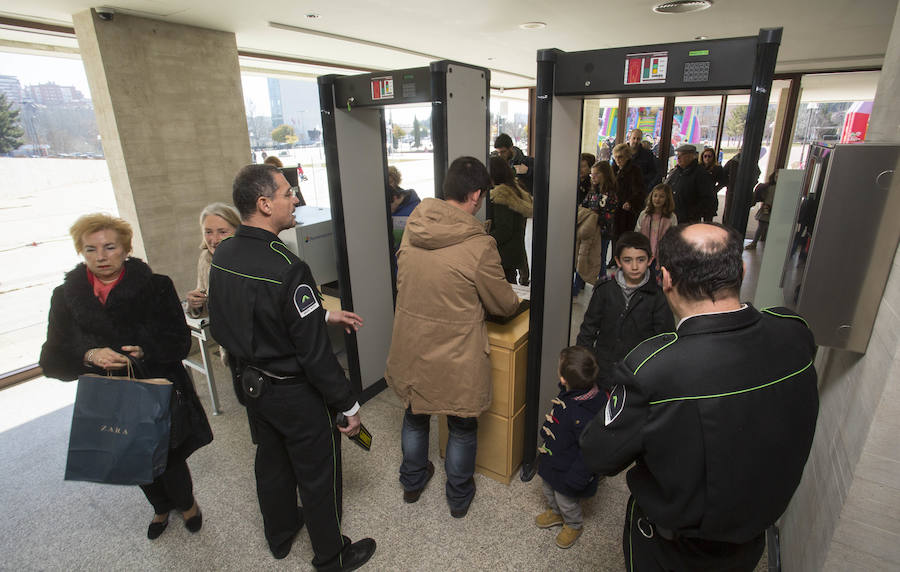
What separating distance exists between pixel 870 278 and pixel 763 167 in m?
9.32

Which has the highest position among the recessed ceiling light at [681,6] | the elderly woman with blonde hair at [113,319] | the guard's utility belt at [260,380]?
the recessed ceiling light at [681,6]

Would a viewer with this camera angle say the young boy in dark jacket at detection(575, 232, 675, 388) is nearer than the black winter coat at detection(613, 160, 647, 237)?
Yes

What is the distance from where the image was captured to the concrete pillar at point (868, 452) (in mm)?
1305

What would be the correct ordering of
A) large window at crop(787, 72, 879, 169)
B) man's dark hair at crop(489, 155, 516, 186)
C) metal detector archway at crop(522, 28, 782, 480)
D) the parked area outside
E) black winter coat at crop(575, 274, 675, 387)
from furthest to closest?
1. large window at crop(787, 72, 879, 169)
2. the parked area outside
3. man's dark hair at crop(489, 155, 516, 186)
4. black winter coat at crop(575, 274, 675, 387)
5. metal detector archway at crop(522, 28, 782, 480)

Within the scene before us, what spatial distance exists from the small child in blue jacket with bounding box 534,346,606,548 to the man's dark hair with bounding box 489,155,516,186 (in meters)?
2.10

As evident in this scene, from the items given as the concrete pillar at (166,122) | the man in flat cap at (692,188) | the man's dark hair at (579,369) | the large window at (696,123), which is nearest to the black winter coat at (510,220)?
the man's dark hair at (579,369)

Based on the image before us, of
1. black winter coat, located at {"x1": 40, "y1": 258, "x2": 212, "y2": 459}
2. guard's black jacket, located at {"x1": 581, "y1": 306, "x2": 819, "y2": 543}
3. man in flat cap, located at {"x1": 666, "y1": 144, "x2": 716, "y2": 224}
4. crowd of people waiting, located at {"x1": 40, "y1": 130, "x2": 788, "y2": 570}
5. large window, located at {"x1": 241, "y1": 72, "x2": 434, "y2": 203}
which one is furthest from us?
man in flat cap, located at {"x1": 666, "y1": 144, "x2": 716, "y2": 224}

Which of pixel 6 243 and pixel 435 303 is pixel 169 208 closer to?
pixel 6 243

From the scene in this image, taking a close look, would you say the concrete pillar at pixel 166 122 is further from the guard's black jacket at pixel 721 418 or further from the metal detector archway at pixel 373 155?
the guard's black jacket at pixel 721 418

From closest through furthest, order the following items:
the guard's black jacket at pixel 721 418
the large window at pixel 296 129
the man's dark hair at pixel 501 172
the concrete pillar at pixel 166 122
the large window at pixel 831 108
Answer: the guard's black jacket at pixel 721 418
the concrete pillar at pixel 166 122
the man's dark hair at pixel 501 172
the large window at pixel 296 129
the large window at pixel 831 108

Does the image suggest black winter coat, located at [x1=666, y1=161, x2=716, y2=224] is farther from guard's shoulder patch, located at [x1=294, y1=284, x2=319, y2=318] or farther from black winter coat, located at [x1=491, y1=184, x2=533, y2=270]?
guard's shoulder patch, located at [x1=294, y1=284, x2=319, y2=318]

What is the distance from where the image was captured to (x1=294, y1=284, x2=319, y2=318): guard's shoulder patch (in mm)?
1605

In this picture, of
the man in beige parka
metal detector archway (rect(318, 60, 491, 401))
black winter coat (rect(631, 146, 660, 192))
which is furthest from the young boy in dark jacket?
black winter coat (rect(631, 146, 660, 192))

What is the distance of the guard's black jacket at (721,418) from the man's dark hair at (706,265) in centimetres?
6
